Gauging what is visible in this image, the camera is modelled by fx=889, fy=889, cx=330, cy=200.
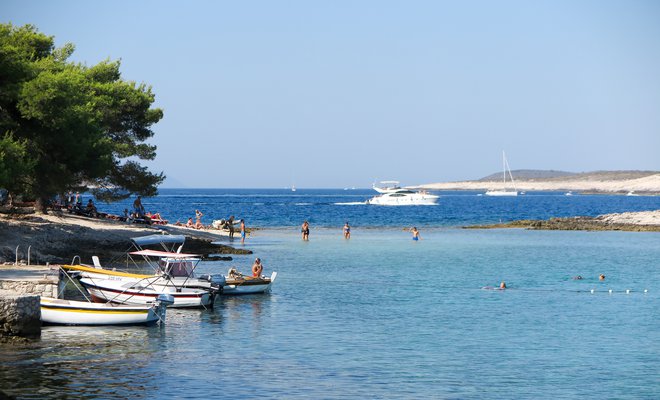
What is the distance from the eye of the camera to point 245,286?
40469mm

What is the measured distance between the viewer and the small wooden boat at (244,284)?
40250mm

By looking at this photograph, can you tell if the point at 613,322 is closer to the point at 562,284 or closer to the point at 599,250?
the point at 562,284

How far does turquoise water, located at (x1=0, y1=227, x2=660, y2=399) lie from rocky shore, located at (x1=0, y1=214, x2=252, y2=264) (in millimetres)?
6491

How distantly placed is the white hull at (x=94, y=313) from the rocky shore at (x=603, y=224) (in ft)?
254

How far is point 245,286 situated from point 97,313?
11.0m

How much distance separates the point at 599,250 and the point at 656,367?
4758 centimetres

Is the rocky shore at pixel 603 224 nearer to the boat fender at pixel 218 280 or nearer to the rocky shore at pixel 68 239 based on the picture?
the rocky shore at pixel 68 239

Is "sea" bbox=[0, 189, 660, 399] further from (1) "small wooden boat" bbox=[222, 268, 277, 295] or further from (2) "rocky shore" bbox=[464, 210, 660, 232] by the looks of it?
(2) "rocky shore" bbox=[464, 210, 660, 232]

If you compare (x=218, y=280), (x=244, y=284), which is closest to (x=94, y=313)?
(x=218, y=280)

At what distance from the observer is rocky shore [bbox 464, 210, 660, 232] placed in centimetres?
10056

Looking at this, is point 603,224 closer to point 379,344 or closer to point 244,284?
point 244,284

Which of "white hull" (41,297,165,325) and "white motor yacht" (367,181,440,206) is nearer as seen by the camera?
"white hull" (41,297,165,325)

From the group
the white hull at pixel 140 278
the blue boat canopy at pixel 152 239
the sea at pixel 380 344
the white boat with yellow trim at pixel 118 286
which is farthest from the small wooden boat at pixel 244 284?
the white boat with yellow trim at pixel 118 286

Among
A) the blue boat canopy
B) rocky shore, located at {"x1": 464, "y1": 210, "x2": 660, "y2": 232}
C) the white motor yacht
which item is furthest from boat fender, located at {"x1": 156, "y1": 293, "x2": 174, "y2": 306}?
the white motor yacht
